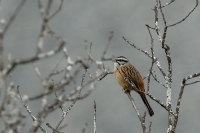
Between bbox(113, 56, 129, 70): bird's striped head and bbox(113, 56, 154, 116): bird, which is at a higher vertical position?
bbox(113, 56, 129, 70): bird's striped head

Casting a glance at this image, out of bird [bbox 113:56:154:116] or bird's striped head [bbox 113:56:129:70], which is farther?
bird's striped head [bbox 113:56:129:70]

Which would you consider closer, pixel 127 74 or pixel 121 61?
pixel 127 74

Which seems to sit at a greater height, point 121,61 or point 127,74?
point 121,61

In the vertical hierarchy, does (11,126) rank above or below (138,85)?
below

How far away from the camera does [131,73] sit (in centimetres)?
897

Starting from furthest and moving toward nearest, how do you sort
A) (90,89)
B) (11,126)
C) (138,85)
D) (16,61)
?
(138,85)
(90,89)
(11,126)
(16,61)

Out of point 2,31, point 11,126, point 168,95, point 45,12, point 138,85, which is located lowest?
point 11,126

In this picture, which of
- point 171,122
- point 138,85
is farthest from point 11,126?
point 138,85

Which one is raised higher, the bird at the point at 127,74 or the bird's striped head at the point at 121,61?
the bird's striped head at the point at 121,61

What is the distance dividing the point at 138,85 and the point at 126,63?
0.60 meters

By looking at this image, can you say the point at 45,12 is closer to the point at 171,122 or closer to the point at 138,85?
the point at 171,122

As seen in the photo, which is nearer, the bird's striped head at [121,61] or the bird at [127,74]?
the bird at [127,74]

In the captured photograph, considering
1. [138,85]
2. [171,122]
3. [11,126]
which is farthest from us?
[138,85]

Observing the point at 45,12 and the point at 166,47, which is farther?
the point at 166,47
